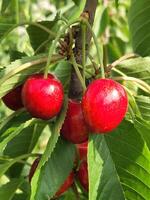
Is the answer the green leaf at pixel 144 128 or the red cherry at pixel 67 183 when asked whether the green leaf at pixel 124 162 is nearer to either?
the green leaf at pixel 144 128

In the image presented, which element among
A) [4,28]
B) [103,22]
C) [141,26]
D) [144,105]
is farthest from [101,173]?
[103,22]

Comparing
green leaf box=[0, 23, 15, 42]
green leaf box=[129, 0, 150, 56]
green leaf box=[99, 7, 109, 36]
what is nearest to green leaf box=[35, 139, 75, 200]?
green leaf box=[0, 23, 15, 42]

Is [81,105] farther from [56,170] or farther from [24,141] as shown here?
[24,141]

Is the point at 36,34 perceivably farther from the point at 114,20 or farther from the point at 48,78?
the point at 114,20

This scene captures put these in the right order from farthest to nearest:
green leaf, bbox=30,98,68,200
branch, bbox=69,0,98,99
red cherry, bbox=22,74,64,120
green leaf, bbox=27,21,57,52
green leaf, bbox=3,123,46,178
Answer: green leaf, bbox=3,123,46,178
green leaf, bbox=27,21,57,52
branch, bbox=69,0,98,99
red cherry, bbox=22,74,64,120
green leaf, bbox=30,98,68,200

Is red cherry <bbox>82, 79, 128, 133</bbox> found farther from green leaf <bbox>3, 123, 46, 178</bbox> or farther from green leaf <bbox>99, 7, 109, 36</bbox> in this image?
green leaf <bbox>99, 7, 109, 36</bbox>

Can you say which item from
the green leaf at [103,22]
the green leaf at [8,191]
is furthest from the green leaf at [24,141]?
the green leaf at [103,22]
